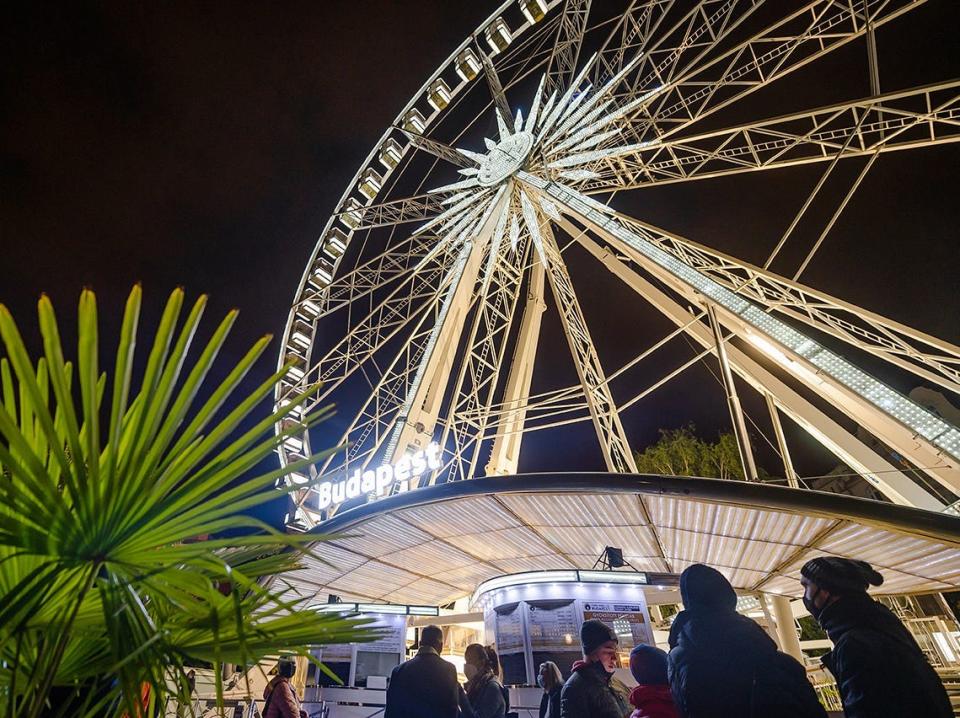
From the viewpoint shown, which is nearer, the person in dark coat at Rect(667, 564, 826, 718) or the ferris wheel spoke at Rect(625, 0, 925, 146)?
the person in dark coat at Rect(667, 564, 826, 718)

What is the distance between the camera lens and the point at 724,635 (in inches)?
94.4

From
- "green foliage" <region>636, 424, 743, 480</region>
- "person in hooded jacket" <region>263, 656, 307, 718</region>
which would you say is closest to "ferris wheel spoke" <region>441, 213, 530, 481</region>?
"person in hooded jacket" <region>263, 656, 307, 718</region>

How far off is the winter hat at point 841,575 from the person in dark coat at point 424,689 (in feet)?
10.1

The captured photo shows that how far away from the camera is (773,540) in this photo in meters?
7.44

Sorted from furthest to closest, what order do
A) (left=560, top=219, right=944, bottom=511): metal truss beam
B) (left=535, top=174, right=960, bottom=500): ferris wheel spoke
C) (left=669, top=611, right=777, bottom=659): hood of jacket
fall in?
(left=560, top=219, right=944, bottom=511): metal truss beam < (left=535, top=174, right=960, bottom=500): ferris wheel spoke < (left=669, top=611, right=777, bottom=659): hood of jacket

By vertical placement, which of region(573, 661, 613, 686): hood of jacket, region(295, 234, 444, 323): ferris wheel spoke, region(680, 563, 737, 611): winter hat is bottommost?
region(573, 661, 613, 686): hood of jacket

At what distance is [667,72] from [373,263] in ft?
32.4

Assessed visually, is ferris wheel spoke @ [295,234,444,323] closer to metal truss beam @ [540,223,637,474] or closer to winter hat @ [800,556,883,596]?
metal truss beam @ [540,223,637,474]

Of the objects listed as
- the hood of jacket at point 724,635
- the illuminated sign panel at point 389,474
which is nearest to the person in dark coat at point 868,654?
the hood of jacket at point 724,635

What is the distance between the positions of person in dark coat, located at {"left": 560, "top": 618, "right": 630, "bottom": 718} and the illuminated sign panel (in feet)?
26.4

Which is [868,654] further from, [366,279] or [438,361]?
[366,279]

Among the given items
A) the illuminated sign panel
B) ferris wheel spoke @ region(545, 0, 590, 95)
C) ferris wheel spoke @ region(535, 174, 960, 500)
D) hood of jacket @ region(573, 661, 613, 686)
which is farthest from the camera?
ferris wheel spoke @ region(545, 0, 590, 95)

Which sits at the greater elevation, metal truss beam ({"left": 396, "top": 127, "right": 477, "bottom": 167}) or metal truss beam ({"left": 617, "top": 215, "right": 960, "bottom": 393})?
metal truss beam ({"left": 396, "top": 127, "right": 477, "bottom": 167})

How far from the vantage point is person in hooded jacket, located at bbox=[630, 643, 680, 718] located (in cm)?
→ 317
